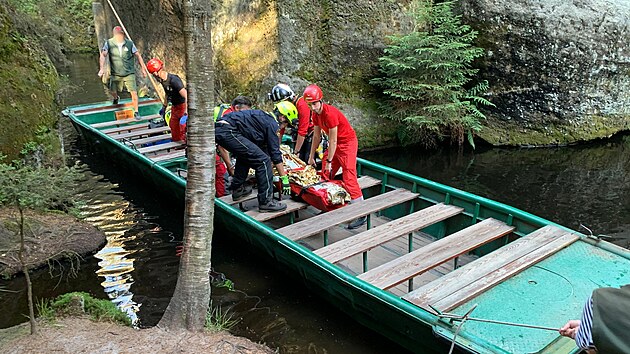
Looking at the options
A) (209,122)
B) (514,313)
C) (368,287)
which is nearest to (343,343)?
(368,287)

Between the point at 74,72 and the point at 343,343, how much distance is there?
22.7m

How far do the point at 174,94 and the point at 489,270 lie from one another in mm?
6495

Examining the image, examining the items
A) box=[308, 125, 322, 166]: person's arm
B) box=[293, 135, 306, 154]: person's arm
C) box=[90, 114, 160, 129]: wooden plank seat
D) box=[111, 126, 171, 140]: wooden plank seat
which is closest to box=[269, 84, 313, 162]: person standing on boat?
box=[293, 135, 306, 154]: person's arm

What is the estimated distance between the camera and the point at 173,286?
22.4 ft

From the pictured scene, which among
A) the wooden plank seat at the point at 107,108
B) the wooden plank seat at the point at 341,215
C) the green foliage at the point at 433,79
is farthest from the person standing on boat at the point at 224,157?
the wooden plank seat at the point at 107,108

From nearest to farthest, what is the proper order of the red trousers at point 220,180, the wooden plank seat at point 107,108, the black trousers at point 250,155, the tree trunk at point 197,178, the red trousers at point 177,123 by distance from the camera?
the tree trunk at point 197,178, the black trousers at point 250,155, the red trousers at point 220,180, the red trousers at point 177,123, the wooden plank seat at point 107,108

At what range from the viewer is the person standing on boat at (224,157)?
23.7 feet

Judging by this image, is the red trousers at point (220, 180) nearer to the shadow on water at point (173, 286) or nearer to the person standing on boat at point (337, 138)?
the shadow on water at point (173, 286)

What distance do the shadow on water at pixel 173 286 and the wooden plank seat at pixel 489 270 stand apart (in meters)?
0.91

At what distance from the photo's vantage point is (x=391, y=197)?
24.2 ft

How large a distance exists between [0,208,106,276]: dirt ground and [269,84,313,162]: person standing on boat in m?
3.34

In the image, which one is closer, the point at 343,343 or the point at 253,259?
the point at 343,343

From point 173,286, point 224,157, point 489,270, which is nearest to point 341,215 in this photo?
point 224,157

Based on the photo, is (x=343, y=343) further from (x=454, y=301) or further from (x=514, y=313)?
(x=514, y=313)
